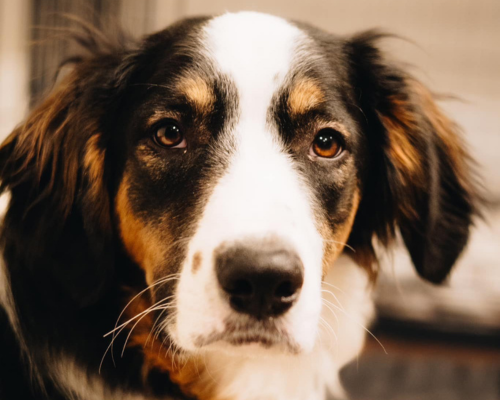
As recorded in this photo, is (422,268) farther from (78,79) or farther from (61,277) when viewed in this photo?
(78,79)

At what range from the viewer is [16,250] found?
122 centimetres

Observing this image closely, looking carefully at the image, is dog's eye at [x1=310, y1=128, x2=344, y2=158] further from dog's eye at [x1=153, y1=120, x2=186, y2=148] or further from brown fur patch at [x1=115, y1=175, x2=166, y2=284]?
brown fur patch at [x1=115, y1=175, x2=166, y2=284]

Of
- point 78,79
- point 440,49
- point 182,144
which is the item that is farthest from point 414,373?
point 440,49

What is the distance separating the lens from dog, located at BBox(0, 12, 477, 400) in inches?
43.8

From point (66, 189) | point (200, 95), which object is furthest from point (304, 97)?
point (66, 189)

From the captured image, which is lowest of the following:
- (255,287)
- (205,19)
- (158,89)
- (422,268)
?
(422,268)

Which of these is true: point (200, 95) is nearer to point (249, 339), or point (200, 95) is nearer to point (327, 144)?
point (327, 144)

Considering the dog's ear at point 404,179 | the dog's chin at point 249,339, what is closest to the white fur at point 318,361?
the dog's ear at point 404,179

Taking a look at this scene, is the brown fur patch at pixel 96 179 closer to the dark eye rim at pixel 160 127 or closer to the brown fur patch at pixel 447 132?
the dark eye rim at pixel 160 127

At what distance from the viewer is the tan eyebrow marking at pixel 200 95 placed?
47.9 inches

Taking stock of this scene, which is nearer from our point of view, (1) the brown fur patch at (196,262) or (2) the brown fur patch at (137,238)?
(1) the brown fur patch at (196,262)

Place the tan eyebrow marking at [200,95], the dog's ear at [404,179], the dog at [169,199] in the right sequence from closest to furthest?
the dog at [169,199] → the tan eyebrow marking at [200,95] → the dog's ear at [404,179]

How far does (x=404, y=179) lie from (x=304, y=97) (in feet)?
1.41

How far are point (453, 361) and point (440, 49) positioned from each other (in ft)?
7.86
